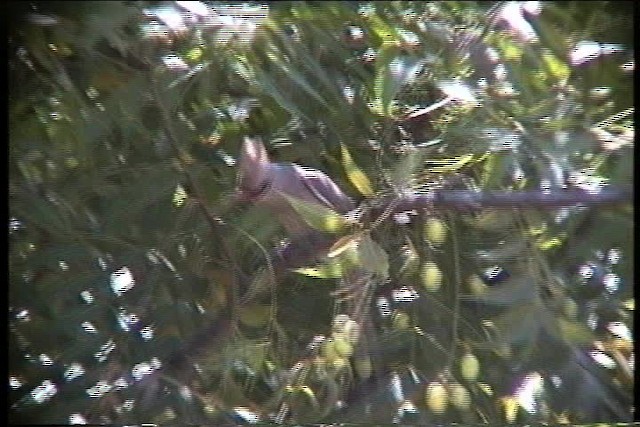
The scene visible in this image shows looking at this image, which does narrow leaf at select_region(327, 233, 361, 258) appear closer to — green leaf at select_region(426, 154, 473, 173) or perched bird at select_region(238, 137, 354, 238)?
perched bird at select_region(238, 137, 354, 238)

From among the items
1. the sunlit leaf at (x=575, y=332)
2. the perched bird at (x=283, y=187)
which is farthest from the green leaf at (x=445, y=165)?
the sunlit leaf at (x=575, y=332)

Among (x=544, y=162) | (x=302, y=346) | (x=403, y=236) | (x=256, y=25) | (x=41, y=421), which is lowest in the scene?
(x=41, y=421)

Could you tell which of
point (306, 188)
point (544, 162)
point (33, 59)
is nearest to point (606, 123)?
point (544, 162)

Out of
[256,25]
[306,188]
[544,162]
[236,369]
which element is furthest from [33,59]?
[544,162]

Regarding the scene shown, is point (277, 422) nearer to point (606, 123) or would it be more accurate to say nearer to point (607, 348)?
point (607, 348)

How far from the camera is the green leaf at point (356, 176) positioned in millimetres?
Result: 987

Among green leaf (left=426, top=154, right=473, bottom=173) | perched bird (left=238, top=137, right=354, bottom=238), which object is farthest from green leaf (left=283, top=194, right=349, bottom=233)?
green leaf (left=426, top=154, right=473, bottom=173)

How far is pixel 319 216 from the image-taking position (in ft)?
3.22

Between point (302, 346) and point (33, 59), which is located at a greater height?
point (33, 59)

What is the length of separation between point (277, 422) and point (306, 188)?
385 mm

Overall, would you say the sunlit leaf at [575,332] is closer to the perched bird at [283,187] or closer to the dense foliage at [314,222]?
the dense foliage at [314,222]

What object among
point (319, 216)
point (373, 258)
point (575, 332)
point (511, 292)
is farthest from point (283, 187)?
point (575, 332)

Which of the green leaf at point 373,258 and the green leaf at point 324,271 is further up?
the green leaf at point 373,258

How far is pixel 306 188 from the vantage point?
0.98 metres
